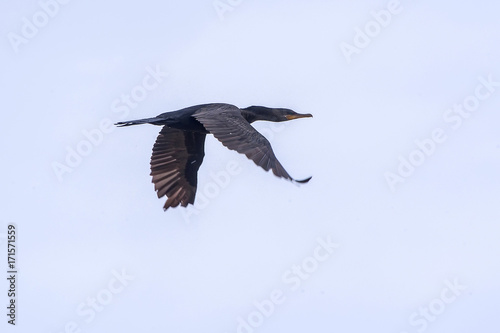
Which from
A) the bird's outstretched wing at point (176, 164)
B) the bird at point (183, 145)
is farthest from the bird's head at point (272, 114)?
the bird's outstretched wing at point (176, 164)

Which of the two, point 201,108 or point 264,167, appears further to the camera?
point 201,108

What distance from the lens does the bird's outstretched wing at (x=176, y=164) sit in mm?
27641

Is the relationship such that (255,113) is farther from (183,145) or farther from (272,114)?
(183,145)

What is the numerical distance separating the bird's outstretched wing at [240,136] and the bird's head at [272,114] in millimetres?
1819

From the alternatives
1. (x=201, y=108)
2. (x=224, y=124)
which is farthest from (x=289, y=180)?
(x=201, y=108)

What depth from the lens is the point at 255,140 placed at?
941 inches

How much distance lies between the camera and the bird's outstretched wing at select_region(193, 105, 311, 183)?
23.0 meters

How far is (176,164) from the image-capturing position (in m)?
27.9

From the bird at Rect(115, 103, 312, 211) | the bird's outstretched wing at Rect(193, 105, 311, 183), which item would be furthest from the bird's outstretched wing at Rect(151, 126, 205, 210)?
the bird's outstretched wing at Rect(193, 105, 311, 183)

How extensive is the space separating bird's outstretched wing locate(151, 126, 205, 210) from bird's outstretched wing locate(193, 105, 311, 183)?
6.99 ft

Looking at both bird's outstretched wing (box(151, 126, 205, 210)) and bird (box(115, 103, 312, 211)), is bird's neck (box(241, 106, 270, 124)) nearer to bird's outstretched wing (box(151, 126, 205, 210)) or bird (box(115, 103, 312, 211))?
bird (box(115, 103, 312, 211))

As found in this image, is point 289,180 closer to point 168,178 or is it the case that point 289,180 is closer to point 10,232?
point 168,178

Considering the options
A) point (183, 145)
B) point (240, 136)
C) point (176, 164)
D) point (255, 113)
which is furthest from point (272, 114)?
point (240, 136)

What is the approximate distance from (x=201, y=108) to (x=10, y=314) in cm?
557
